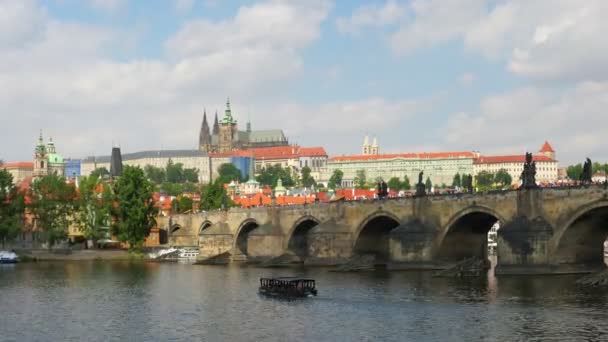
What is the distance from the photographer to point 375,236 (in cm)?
8494

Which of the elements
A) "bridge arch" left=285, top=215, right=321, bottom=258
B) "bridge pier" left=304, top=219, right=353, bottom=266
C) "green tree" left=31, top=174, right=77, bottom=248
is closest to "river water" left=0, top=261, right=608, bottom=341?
"bridge pier" left=304, top=219, right=353, bottom=266

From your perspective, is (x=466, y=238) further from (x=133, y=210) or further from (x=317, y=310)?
(x=133, y=210)

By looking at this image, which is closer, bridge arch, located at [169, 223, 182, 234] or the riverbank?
the riverbank

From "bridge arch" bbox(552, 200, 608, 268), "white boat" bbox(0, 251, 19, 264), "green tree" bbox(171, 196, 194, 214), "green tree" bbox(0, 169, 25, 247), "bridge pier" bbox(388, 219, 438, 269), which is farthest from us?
"green tree" bbox(171, 196, 194, 214)

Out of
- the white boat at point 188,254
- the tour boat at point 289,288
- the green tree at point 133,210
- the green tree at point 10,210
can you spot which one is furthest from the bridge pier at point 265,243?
the tour boat at point 289,288

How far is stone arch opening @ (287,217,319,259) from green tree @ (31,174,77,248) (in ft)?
85.0

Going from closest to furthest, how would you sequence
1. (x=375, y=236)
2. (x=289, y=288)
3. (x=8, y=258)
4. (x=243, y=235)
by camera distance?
(x=289, y=288)
(x=375, y=236)
(x=8, y=258)
(x=243, y=235)

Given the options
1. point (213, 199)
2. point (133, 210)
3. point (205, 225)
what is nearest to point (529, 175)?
point (133, 210)

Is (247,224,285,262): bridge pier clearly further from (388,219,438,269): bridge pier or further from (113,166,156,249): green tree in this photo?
(388,219,438,269): bridge pier

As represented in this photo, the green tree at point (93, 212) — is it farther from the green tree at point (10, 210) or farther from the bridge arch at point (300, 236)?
the bridge arch at point (300, 236)

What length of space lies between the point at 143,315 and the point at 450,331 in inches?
652

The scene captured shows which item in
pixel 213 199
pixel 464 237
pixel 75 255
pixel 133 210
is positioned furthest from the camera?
pixel 213 199

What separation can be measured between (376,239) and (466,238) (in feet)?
37.6

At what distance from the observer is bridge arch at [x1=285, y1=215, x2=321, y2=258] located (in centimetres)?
9156
